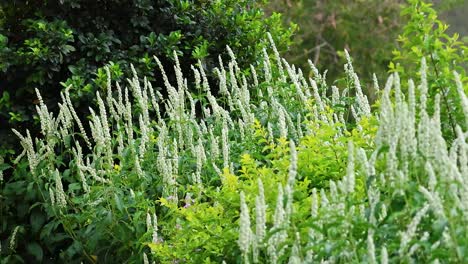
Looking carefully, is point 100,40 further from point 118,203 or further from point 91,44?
point 118,203

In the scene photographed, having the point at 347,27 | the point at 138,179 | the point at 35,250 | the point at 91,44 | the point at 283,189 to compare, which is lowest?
the point at 283,189

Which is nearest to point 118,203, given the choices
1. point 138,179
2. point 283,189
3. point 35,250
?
point 138,179

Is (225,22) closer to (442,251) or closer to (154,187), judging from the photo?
(154,187)

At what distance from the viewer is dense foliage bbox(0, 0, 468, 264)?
2.46 meters

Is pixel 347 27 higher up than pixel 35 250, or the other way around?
pixel 347 27

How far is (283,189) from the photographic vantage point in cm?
318

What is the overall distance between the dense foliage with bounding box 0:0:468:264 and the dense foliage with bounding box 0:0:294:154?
21 cm

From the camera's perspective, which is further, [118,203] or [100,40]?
[100,40]

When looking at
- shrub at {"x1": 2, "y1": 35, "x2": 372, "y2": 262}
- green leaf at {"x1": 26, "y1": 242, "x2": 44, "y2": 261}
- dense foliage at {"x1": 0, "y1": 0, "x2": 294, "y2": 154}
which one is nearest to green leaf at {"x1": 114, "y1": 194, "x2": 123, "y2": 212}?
shrub at {"x1": 2, "y1": 35, "x2": 372, "y2": 262}

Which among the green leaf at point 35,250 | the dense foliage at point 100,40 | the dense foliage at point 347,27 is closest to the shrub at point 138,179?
the green leaf at point 35,250

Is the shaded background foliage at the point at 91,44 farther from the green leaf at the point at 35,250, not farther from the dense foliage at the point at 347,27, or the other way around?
the dense foliage at the point at 347,27

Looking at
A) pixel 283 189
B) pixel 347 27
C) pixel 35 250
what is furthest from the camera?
pixel 347 27

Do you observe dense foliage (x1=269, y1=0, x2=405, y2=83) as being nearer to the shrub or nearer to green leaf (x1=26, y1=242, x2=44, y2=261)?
the shrub

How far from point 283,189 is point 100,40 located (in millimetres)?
3118
